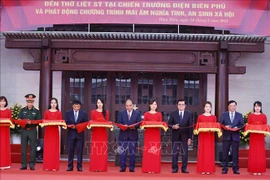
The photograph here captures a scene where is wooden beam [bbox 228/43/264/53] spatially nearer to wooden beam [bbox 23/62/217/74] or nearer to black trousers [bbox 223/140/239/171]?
wooden beam [bbox 23/62/217/74]

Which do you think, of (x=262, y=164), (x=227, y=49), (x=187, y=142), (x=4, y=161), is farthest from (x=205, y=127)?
(x=4, y=161)

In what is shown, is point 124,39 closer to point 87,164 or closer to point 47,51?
point 47,51

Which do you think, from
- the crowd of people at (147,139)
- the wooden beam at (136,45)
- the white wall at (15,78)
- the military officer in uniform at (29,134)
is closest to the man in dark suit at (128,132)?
the crowd of people at (147,139)

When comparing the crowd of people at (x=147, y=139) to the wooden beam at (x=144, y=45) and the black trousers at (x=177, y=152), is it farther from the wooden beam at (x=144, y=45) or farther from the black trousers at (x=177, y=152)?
the wooden beam at (x=144, y=45)

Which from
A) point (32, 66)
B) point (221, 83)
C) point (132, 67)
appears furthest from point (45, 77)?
point (221, 83)

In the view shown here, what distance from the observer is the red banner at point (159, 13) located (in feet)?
33.9

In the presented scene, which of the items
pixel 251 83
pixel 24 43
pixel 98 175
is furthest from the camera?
pixel 251 83

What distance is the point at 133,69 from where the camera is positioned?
1057cm

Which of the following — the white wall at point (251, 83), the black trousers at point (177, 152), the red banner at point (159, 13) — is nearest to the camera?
the black trousers at point (177, 152)

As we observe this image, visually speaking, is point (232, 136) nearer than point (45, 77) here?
Yes

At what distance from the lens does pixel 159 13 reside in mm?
10336

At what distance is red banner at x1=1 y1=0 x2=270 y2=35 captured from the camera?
33.9 feet


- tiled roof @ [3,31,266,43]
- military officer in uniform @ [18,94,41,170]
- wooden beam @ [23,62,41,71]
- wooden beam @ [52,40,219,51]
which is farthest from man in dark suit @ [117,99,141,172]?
wooden beam @ [23,62,41,71]

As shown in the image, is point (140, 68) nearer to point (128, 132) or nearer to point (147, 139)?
point (128, 132)
